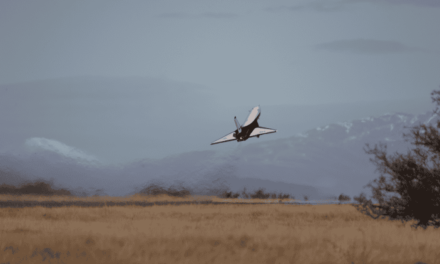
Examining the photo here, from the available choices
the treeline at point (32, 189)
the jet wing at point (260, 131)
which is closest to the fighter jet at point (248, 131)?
the jet wing at point (260, 131)

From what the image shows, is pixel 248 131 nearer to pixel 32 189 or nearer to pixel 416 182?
pixel 416 182

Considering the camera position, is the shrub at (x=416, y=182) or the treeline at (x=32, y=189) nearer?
the shrub at (x=416, y=182)

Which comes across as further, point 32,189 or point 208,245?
point 32,189

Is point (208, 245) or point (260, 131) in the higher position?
point (260, 131)

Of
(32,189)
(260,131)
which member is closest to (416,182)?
(260,131)

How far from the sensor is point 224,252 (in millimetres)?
18000

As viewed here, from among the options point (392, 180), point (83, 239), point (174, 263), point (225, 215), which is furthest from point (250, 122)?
point (174, 263)

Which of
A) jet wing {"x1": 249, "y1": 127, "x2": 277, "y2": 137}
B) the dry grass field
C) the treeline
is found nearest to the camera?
the dry grass field

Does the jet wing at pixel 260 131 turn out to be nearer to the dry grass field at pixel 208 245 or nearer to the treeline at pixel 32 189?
the dry grass field at pixel 208 245

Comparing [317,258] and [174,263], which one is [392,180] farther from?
[174,263]

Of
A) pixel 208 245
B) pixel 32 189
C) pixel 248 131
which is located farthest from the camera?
pixel 32 189

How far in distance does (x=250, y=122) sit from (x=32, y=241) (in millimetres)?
19061

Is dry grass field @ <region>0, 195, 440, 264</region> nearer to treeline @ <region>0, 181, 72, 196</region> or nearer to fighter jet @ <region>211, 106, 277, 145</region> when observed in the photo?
fighter jet @ <region>211, 106, 277, 145</region>

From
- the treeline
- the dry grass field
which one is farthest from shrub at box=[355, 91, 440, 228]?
the treeline
